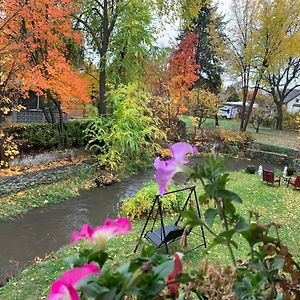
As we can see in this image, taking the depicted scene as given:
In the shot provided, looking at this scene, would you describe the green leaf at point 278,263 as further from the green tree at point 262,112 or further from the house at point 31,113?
the green tree at point 262,112

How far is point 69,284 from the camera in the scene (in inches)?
22.1

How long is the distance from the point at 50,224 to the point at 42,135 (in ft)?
14.4

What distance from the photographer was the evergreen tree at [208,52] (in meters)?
23.6

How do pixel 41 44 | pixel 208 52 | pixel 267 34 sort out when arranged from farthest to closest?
pixel 208 52 → pixel 267 34 → pixel 41 44

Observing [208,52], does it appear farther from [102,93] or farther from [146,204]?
[146,204]

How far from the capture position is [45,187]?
33.0 feet

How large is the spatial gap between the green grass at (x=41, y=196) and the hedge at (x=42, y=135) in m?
1.45

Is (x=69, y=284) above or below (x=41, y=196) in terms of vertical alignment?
above

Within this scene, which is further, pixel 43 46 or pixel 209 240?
pixel 43 46

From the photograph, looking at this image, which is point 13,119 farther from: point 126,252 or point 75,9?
point 126,252

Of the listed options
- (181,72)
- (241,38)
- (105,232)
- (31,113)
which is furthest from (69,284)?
(241,38)

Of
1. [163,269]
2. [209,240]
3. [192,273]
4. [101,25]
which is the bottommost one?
[209,240]

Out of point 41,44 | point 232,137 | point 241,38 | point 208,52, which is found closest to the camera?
point 41,44

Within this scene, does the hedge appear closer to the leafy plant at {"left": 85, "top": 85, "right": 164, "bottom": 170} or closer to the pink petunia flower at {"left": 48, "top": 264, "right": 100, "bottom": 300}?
the leafy plant at {"left": 85, "top": 85, "right": 164, "bottom": 170}
